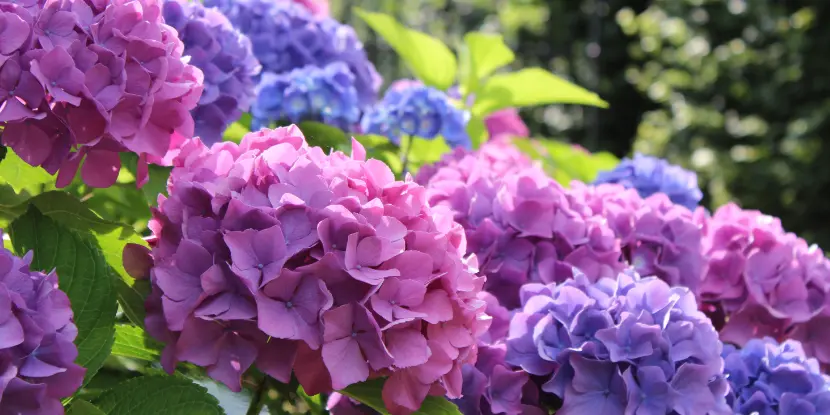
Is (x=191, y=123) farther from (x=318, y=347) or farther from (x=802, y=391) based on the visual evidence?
(x=802, y=391)

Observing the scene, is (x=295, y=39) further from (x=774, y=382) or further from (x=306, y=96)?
(x=774, y=382)

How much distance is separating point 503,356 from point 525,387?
3 cm

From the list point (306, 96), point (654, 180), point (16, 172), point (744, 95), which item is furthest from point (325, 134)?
point (744, 95)

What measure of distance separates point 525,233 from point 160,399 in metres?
0.40

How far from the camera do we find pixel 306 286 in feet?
2.10

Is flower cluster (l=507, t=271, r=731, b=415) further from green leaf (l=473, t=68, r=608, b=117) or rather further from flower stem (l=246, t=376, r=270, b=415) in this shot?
green leaf (l=473, t=68, r=608, b=117)

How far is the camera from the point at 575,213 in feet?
3.11

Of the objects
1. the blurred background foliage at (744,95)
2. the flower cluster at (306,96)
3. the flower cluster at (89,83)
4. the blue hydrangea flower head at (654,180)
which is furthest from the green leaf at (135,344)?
the blurred background foliage at (744,95)

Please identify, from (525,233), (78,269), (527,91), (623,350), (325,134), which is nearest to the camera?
(78,269)

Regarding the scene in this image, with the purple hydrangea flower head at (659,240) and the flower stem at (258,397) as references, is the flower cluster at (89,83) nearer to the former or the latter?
the flower stem at (258,397)

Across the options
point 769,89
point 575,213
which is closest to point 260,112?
point 575,213

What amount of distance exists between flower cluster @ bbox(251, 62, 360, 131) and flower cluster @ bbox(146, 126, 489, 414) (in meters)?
0.48

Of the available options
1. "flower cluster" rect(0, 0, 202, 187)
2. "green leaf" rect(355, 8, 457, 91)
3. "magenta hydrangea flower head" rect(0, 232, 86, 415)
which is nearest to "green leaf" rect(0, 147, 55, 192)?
"flower cluster" rect(0, 0, 202, 187)

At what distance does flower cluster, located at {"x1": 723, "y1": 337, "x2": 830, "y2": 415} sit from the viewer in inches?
33.7
